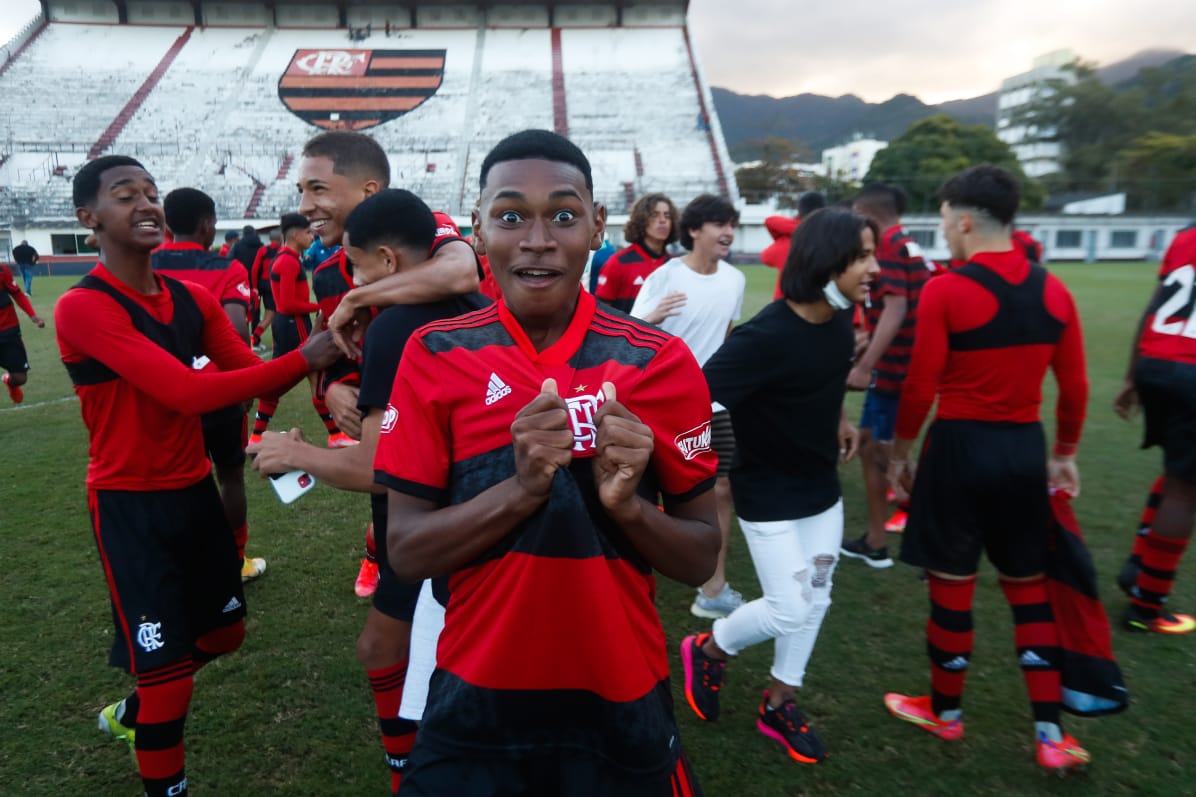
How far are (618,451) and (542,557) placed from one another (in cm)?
27

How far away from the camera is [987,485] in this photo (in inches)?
124

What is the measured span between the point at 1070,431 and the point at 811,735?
173 cm

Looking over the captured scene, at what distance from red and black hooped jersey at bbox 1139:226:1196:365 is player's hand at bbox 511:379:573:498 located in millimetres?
4098

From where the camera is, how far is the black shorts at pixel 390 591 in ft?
8.72

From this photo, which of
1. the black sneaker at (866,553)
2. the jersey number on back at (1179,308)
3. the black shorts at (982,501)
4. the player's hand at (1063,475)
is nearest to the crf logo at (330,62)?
the black sneaker at (866,553)

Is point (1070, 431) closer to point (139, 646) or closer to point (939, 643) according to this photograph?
point (939, 643)

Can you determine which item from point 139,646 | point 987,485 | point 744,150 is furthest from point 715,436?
point 744,150

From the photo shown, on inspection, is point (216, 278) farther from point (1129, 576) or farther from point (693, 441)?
point (1129, 576)

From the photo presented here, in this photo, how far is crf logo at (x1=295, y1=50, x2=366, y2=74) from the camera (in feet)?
158

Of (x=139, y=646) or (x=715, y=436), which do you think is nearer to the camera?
(x=139, y=646)

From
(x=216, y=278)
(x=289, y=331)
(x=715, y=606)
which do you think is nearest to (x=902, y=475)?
(x=715, y=606)

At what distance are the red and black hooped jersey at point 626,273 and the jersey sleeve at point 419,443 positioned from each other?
4.89 m

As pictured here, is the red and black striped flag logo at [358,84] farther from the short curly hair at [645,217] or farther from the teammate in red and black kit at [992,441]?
the teammate in red and black kit at [992,441]

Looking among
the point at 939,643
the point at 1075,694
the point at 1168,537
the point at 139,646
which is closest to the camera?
the point at 139,646
